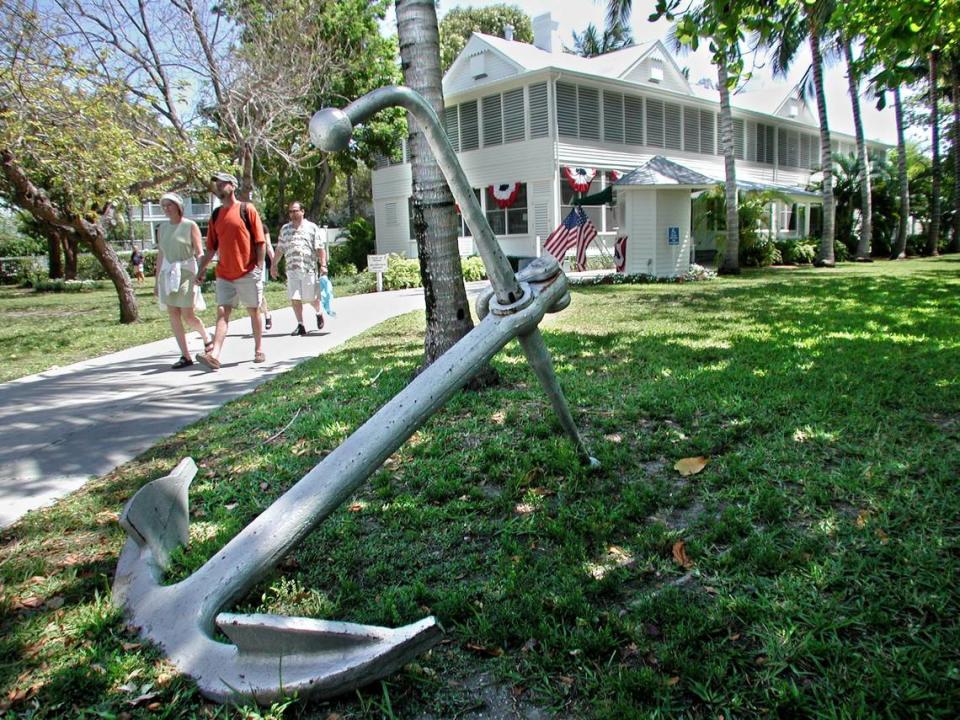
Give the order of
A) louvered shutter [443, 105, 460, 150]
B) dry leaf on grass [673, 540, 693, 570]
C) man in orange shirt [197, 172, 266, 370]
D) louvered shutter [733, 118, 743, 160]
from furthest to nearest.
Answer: louvered shutter [733, 118, 743, 160] → louvered shutter [443, 105, 460, 150] → man in orange shirt [197, 172, 266, 370] → dry leaf on grass [673, 540, 693, 570]

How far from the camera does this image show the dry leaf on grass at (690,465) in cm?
345

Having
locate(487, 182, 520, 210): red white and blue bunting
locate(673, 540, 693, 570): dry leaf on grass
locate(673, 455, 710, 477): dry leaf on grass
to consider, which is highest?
locate(487, 182, 520, 210): red white and blue bunting

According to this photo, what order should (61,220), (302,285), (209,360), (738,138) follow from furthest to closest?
(738,138) → (61,220) → (302,285) → (209,360)

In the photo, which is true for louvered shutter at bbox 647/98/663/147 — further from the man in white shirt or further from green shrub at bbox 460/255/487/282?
the man in white shirt

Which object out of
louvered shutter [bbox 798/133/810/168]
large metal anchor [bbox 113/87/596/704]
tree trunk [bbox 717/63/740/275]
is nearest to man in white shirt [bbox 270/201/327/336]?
large metal anchor [bbox 113/87/596/704]

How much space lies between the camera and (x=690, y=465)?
3.51 m

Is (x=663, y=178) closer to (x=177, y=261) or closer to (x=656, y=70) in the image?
(x=656, y=70)

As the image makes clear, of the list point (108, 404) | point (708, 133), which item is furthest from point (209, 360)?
point (708, 133)

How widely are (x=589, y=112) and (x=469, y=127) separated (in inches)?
157

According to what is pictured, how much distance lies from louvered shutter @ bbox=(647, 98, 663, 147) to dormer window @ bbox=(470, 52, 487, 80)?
227 inches

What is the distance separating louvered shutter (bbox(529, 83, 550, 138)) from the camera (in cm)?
2062

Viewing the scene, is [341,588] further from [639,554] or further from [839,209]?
[839,209]

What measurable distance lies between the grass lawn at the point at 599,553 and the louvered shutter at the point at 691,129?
2145 centimetres

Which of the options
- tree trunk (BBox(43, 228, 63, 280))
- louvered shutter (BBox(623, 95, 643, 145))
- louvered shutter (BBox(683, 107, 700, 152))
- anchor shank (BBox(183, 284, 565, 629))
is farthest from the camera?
tree trunk (BBox(43, 228, 63, 280))
